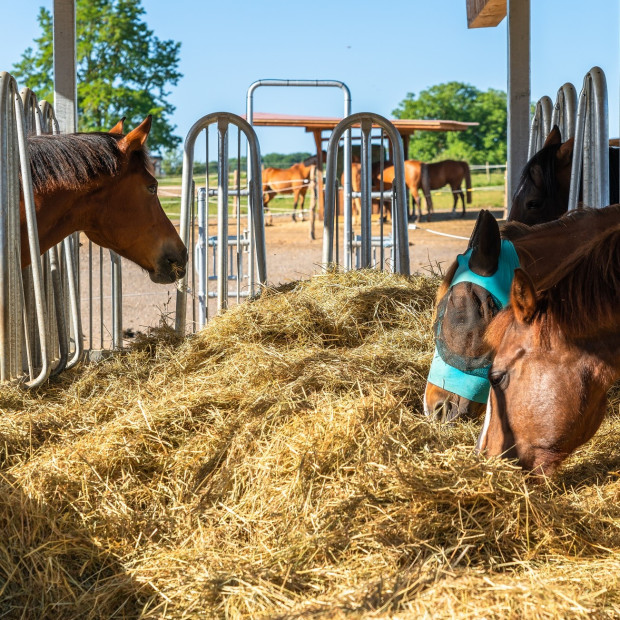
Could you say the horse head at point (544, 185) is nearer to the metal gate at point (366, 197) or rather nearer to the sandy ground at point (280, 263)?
the metal gate at point (366, 197)

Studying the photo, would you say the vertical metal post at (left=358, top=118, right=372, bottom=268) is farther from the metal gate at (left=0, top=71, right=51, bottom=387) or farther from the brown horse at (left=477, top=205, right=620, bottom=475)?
the brown horse at (left=477, top=205, right=620, bottom=475)

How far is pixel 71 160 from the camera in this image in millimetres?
3699

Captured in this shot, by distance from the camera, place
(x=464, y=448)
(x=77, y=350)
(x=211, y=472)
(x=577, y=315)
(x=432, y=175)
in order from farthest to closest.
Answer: (x=432, y=175) < (x=77, y=350) < (x=211, y=472) < (x=464, y=448) < (x=577, y=315)

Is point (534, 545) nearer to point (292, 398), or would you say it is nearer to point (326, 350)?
point (292, 398)

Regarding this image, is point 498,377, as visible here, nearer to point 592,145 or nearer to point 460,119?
point 592,145

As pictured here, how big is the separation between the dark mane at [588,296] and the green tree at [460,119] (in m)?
35.1

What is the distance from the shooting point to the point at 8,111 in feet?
11.1

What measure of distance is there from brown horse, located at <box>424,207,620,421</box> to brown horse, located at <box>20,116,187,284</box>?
1.82m

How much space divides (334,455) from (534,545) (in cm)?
→ 64

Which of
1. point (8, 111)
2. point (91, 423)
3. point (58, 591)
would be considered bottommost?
point (58, 591)

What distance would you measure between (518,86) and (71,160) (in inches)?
124

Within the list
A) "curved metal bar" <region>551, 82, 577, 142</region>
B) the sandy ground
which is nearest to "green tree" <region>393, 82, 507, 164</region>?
the sandy ground

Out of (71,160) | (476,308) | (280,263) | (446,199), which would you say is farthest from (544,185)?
(446,199)

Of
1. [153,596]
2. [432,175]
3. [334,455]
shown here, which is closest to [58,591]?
[153,596]
